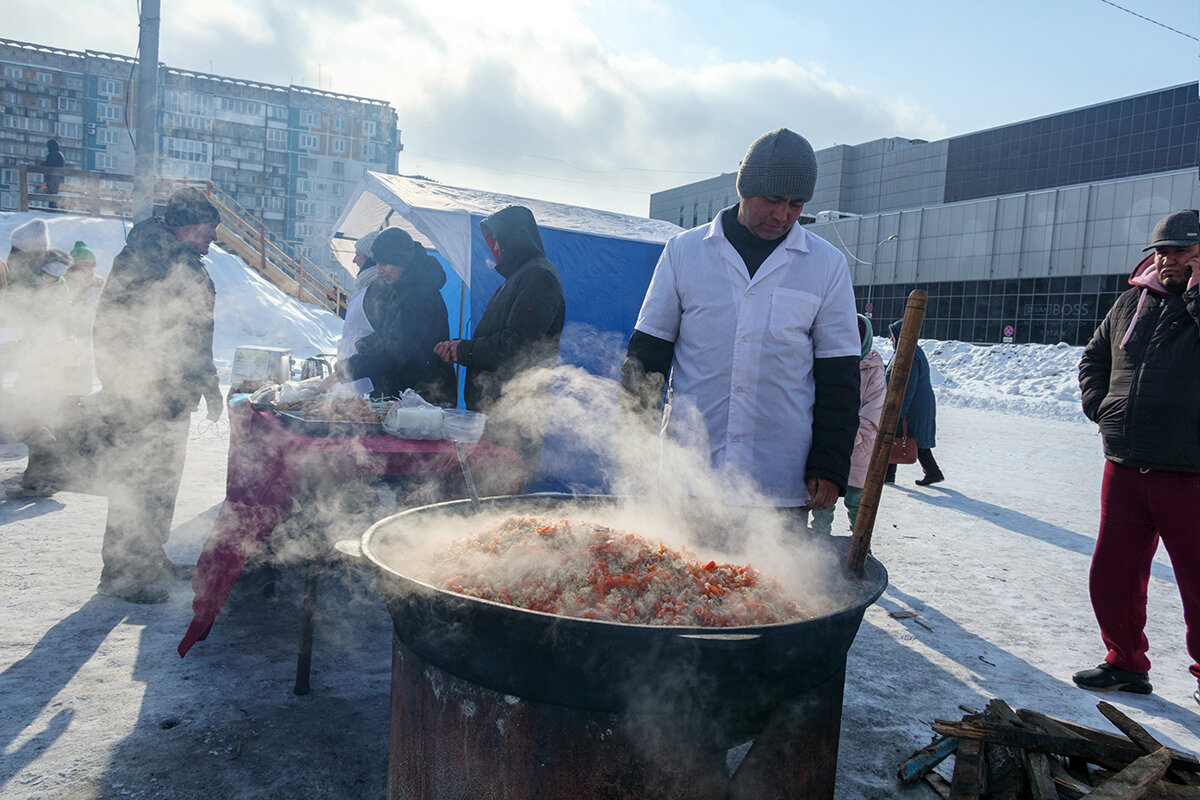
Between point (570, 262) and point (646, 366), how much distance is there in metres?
4.57

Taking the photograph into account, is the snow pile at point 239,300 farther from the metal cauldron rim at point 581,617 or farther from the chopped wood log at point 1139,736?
the chopped wood log at point 1139,736

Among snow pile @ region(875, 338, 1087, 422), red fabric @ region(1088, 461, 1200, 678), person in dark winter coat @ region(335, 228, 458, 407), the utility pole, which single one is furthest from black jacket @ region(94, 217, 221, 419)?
snow pile @ region(875, 338, 1087, 422)

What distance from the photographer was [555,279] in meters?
4.14

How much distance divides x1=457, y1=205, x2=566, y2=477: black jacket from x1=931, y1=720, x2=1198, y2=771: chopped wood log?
249cm

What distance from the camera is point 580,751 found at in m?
1.59

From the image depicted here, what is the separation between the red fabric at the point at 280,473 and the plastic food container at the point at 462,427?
1.7 inches

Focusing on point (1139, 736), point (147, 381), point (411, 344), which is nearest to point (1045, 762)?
point (1139, 736)

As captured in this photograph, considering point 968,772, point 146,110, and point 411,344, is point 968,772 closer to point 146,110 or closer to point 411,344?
point 411,344

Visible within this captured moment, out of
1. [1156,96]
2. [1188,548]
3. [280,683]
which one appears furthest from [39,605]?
[1156,96]

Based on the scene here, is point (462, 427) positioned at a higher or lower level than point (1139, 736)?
higher

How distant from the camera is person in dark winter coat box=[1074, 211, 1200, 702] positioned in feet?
10.6

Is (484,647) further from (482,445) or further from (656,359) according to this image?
(482,445)

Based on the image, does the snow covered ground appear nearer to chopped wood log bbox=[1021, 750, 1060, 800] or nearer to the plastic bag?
chopped wood log bbox=[1021, 750, 1060, 800]

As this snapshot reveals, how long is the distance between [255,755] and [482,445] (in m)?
1.65
